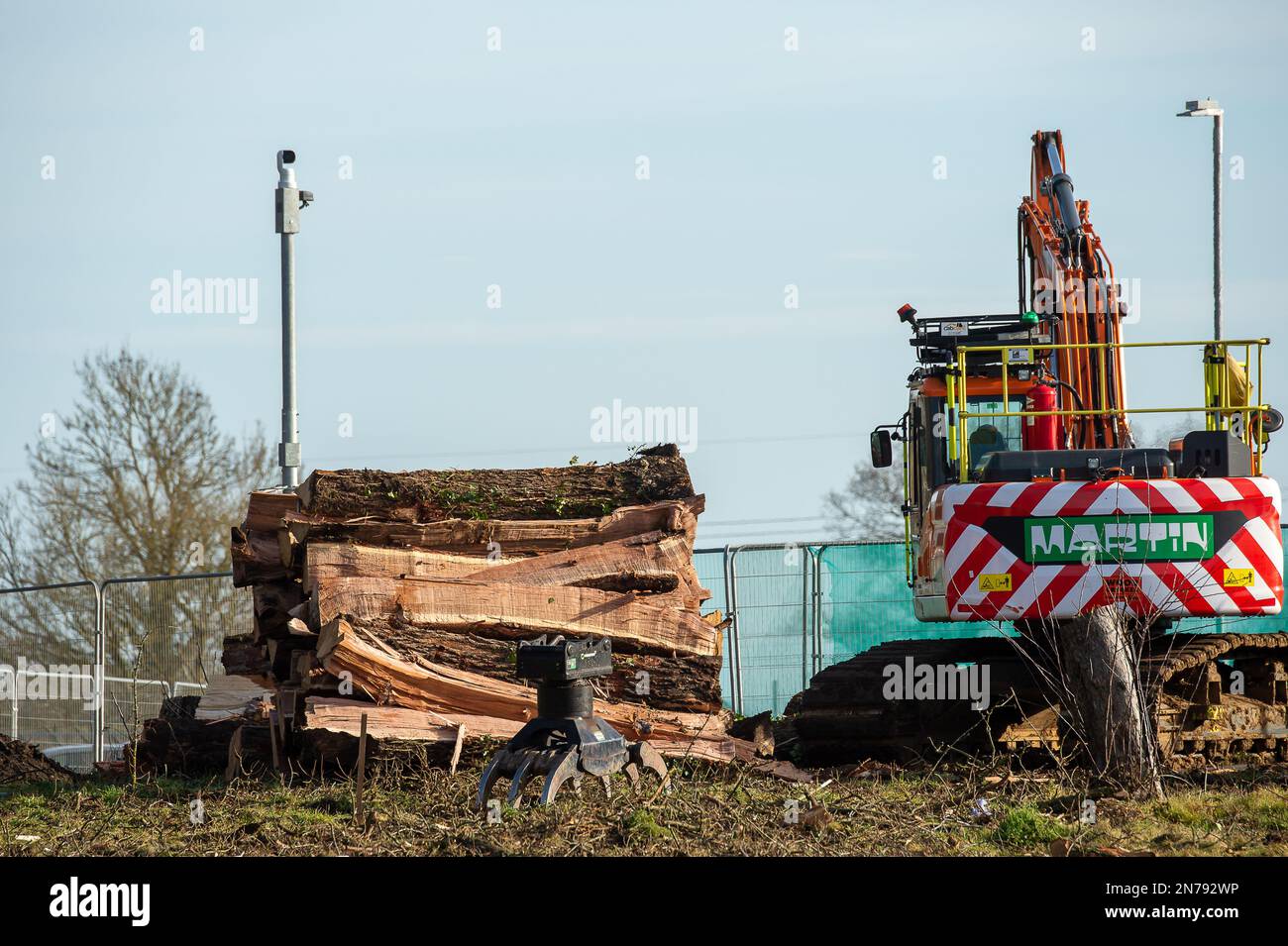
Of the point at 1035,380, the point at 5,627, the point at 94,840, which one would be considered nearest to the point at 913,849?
the point at 94,840

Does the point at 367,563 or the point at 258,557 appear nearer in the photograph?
the point at 367,563

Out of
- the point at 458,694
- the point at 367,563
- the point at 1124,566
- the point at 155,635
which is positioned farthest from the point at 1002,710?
the point at 155,635

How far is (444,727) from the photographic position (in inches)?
395

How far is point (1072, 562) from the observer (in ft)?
30.9

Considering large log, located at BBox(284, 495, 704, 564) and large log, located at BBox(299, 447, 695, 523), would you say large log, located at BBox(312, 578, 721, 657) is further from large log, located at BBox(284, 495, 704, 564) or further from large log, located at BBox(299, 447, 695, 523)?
large log, located at BBox(299, 447, 695, 523)

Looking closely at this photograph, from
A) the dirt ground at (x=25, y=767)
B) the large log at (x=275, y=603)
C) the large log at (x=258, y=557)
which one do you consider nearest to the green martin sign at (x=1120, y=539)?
the large log at (x=275, y=603)

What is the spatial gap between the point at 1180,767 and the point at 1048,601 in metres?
1.48

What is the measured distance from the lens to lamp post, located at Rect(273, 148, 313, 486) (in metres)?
14.5

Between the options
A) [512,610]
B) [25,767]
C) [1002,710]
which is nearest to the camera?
[1002,710]

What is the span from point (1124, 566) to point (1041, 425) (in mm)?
2109

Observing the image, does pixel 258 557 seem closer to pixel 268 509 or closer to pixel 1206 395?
pixel 268 509

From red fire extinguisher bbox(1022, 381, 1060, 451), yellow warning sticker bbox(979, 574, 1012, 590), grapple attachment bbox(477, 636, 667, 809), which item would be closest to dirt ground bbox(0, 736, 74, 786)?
grapple attachment bbox(477, 636, 667, 809)

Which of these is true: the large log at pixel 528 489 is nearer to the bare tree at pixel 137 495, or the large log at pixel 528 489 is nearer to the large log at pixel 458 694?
the large log at pixel 458 694
